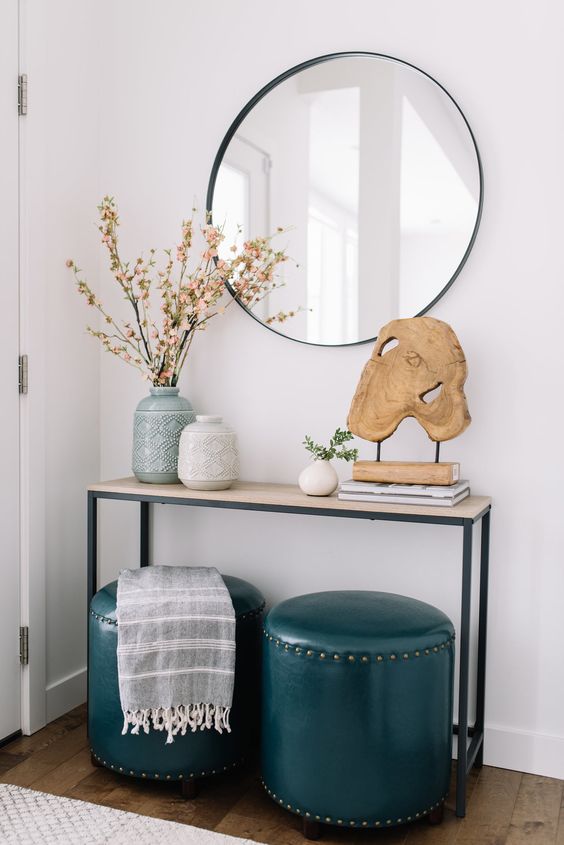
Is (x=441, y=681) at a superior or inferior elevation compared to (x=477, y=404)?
inferior

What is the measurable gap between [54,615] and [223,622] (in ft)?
2.50

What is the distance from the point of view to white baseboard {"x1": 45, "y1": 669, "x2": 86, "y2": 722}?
2389 millimetres

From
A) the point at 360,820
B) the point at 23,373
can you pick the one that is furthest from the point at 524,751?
the point at 23,373

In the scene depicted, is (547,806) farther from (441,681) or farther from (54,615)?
(54,615)

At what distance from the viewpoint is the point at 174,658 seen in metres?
1.88

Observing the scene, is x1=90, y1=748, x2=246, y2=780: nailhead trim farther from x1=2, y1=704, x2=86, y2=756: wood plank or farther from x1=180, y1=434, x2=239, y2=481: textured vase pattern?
x1=180, y1=434, x2=239, y2=481: textured vase pattern

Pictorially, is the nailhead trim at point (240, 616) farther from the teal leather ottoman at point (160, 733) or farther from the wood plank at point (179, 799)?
the wood plank at point (179, 799)

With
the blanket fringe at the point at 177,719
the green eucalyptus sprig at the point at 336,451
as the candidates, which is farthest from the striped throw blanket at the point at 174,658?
the green eucalyptus sprig at the point at 336,451

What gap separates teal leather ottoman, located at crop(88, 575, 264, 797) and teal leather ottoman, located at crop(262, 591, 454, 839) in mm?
202

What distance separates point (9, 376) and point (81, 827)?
1.20 metres

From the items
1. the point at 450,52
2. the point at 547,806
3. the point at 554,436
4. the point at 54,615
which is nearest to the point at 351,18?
the point at 450,52

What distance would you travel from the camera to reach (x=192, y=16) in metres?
2.45

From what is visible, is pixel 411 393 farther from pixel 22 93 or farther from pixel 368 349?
pixel 22 93

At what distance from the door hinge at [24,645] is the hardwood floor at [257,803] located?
237mm
